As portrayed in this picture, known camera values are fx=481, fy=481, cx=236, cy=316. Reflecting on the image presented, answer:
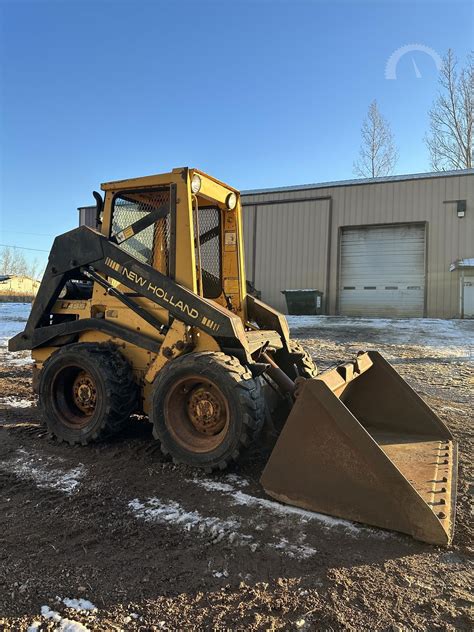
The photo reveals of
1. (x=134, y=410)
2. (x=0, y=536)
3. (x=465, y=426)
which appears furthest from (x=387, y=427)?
(x=0, y=536)

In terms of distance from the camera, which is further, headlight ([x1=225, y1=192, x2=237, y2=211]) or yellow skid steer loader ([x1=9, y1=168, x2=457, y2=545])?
headlight ([x1=225, y1=192, x2=237, y2=211])

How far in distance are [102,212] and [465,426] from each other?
4.76 m

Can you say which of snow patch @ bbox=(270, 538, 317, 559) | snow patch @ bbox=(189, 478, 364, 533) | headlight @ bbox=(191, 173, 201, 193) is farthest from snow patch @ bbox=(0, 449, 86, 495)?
headlight @ bbox=(191, 173, 201, 193)

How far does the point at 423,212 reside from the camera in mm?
20422

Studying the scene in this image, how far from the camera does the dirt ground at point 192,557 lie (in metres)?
2.34

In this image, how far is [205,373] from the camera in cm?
397

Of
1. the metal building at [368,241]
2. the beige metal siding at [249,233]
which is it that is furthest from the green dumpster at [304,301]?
the beige metal siding at [249,233]

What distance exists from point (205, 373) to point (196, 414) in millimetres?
456

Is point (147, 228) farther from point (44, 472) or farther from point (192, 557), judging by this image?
point (192, 557)

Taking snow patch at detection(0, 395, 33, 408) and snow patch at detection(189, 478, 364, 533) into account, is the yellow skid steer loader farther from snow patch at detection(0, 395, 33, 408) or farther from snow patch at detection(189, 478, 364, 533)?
snow patch at detection(0, 395, 33, 408)

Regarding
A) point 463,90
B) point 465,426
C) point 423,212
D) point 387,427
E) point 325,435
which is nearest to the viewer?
point 325,435

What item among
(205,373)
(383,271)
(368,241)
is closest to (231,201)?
(205,373)

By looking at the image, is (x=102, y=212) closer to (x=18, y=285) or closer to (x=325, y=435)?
(x=325, y=435)

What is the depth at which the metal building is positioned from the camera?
65.7 feet
